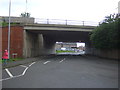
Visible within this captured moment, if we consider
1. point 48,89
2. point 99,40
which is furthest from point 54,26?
point 48,89

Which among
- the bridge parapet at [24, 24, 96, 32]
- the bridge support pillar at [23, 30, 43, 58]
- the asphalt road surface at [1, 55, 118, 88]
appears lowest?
the asphalt road surface at [1, 55, 118, 88]

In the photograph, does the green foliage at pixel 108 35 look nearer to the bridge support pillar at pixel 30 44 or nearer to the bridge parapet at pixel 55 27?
the bridge parapet at pixel 55 27

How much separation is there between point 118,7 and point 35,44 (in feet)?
53.2

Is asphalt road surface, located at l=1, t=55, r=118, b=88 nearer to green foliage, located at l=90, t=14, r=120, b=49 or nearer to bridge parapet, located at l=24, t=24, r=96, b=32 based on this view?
green foliage, located at l=90, t=14, r=120, b=49

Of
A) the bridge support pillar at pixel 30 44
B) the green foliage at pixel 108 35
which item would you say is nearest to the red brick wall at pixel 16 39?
the bridge support pillar at pixel 30 44

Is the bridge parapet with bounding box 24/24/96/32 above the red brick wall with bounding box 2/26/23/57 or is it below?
above

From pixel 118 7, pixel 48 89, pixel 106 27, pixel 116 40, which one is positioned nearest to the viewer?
pixel 48 89

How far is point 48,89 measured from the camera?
20.9 feet

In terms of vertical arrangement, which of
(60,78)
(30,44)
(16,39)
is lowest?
(60,78)

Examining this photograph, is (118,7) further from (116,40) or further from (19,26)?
(19,26)

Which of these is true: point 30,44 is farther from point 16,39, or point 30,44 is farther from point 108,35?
point 108,35

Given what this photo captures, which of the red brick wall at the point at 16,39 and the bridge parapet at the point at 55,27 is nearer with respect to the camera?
the red brick wall at the point at 16,39

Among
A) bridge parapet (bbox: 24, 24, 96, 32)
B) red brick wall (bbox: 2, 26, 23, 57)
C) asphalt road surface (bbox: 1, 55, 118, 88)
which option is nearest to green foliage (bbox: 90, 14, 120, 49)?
bridge parapet (bbox: 24, 24, 96, 32)

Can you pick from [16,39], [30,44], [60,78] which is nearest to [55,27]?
[30,44]
